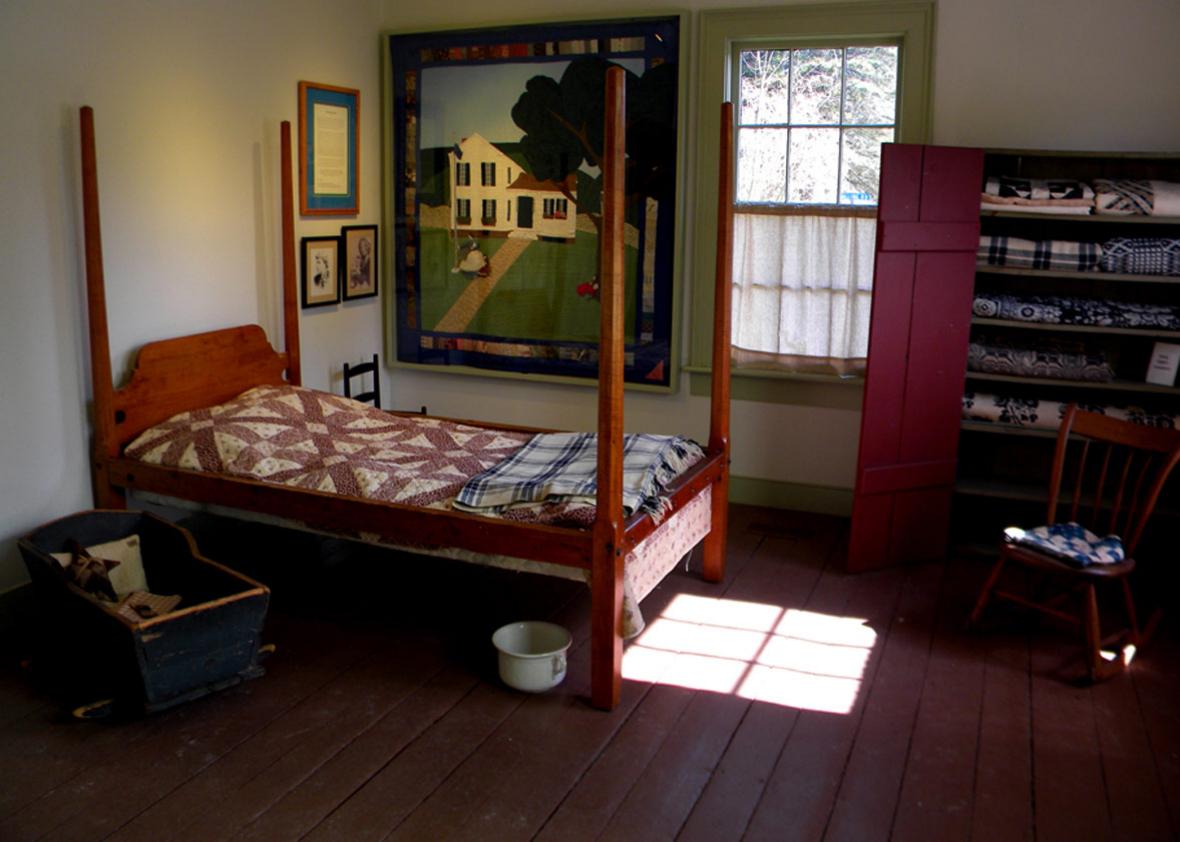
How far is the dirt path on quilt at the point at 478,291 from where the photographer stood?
599 cm

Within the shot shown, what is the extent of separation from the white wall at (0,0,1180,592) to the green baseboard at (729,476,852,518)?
0.18ft

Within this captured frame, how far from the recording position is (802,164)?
5.41m

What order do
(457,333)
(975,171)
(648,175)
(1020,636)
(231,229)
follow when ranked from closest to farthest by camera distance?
(1020,636) < (975,171) < (231,229) < (648,175) < (457,333)

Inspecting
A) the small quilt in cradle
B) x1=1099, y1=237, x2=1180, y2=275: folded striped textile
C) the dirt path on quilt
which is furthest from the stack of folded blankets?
the dirt path on quilt

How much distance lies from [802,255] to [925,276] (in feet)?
2.73

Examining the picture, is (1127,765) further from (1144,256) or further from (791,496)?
(791,496)

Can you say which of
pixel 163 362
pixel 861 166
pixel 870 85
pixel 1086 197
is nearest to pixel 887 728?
pixel 1086 197

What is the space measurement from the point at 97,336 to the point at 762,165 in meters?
3.11

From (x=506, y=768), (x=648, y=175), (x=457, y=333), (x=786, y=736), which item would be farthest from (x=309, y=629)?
(x=648, y=175)

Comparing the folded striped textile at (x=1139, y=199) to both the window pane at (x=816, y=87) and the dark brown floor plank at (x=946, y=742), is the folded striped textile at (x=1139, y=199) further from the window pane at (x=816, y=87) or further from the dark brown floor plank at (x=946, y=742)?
the dark brown floor plank at (x=946, y=742)

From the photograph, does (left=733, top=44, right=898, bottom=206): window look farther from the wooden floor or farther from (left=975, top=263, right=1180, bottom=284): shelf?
the wooden floor

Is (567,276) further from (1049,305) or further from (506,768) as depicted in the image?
(506,768)

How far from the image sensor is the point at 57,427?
14.3ft

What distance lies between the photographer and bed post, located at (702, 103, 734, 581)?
4.41 m
